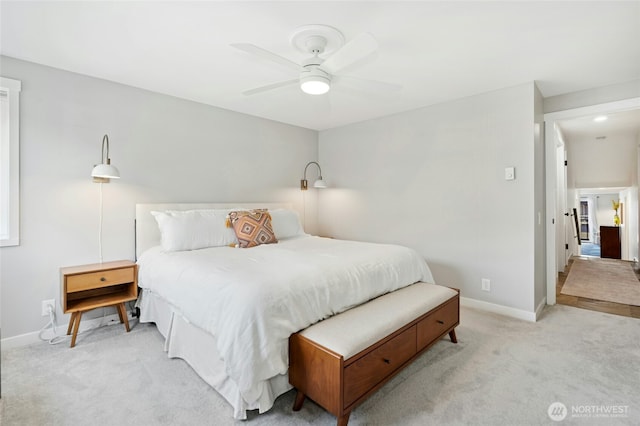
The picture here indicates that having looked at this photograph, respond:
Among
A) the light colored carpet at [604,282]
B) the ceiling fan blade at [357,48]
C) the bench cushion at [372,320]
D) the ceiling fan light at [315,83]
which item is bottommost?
the light colored carpet at [604,282]

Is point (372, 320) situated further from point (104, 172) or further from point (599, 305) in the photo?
point (599, 305)

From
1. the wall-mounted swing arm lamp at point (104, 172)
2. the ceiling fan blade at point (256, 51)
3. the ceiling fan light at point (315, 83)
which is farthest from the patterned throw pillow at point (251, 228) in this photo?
the ceiling fan blade at point (256, 51)

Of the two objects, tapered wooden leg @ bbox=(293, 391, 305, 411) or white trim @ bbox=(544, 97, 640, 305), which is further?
white trim @ bbox=(544, 97, 640, 305)

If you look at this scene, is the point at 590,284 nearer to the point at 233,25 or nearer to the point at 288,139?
the point at 288,139

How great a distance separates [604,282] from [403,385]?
427cm

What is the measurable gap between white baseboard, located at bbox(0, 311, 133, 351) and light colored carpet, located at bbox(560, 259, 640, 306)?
5.23 meters

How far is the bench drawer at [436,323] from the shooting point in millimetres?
2210

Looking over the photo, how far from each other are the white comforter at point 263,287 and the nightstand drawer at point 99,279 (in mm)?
125

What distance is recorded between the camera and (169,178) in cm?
344

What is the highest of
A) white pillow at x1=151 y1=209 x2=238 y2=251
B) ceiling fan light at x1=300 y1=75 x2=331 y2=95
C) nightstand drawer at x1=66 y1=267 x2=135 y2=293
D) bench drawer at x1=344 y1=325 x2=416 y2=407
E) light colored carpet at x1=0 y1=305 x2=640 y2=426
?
ceiling fan light at x1=300 y1=75 x2=331 y2=95

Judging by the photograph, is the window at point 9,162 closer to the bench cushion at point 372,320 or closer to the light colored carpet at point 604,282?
the bench cushion at point 372,320

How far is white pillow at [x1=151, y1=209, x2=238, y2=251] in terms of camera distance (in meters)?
2.94

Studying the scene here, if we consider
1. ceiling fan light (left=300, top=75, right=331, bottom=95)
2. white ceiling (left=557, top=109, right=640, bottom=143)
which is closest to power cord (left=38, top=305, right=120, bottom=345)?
ceiling fan light (left=300, top=75, right=331, bottom=95)

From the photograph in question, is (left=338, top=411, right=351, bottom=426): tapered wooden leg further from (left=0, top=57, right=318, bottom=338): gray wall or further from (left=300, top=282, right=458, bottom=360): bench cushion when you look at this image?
(left=0, top=57, right=318, bottom=338): gray wall
